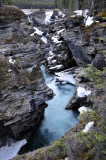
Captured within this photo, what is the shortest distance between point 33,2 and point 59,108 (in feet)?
219

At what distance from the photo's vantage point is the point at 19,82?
11.1m

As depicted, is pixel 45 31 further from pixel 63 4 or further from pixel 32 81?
pixel 32 81

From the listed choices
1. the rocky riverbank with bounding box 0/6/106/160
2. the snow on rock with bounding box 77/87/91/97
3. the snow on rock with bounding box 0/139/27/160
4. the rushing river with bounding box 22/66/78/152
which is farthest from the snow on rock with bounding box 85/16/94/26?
the snow on rock with bounding box 0/139/27/160

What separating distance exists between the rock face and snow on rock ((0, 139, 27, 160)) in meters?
0.59

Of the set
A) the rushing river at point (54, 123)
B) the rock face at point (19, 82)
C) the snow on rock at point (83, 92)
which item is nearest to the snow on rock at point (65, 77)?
the rushing river at point (54, 123)

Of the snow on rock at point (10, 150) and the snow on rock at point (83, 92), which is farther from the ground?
the snow on rock at point (83, 92)

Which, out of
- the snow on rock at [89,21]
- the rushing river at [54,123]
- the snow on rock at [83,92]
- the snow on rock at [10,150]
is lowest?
the rushing river at [54,123]

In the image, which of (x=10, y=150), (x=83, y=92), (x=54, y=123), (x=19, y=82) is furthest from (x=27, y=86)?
(x=83, y=92)

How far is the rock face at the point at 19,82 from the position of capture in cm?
1050

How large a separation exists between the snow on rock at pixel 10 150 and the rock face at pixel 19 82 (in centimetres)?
59

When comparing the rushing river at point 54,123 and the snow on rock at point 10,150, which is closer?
the snow on rock at point 10,150

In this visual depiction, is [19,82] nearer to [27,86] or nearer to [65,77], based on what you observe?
[27,86]

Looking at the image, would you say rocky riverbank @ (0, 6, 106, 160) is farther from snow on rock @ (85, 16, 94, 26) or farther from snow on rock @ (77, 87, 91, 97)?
snow on rock @ (85, 16, 94, 26)

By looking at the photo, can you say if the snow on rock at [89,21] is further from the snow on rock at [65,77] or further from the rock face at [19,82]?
the rock face at [19,82]
